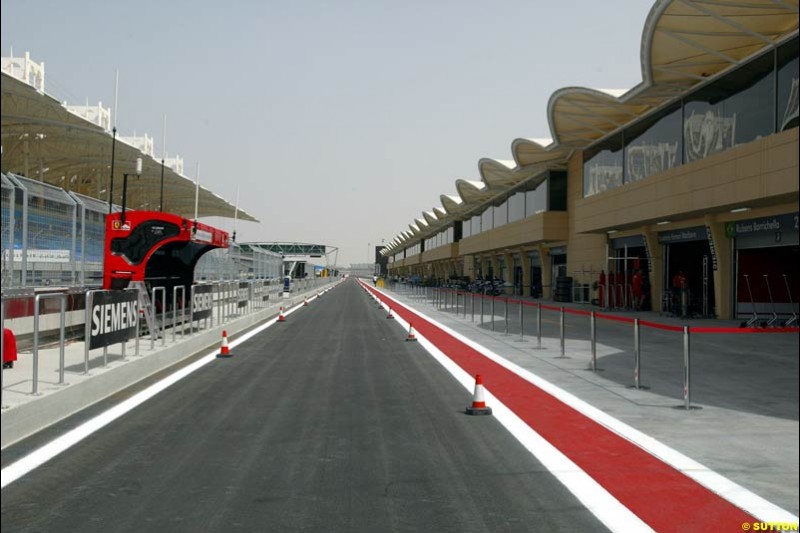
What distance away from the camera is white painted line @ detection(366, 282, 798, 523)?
16.1 feet

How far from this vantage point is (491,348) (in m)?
16.5

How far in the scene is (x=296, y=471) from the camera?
5926 mm

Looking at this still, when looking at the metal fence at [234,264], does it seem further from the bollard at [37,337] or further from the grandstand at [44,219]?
the bollard at [37,337]

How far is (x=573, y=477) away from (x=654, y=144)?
26957 mm

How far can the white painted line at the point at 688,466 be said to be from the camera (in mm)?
4895

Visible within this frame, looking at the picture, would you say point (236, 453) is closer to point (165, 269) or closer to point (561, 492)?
point (561, 492)

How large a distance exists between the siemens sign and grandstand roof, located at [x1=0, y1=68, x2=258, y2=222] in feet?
6.85

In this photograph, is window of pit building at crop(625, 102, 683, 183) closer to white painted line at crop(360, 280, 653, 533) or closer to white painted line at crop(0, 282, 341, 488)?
white painted line at crop(360, 280, 653, 533)

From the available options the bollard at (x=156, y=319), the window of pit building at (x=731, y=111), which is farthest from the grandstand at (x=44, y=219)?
the window of pit building at (x=731, y=111)

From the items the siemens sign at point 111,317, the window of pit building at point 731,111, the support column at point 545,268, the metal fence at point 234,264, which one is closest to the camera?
the siemens sign at point 111,317

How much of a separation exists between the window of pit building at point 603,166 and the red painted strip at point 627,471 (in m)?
26.7

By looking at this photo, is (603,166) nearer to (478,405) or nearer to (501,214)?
(501,214)

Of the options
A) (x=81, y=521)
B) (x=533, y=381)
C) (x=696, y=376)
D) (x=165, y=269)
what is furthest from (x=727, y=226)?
(x=81, y=521)

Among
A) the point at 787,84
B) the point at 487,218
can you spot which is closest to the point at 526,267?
the point at 487,218
